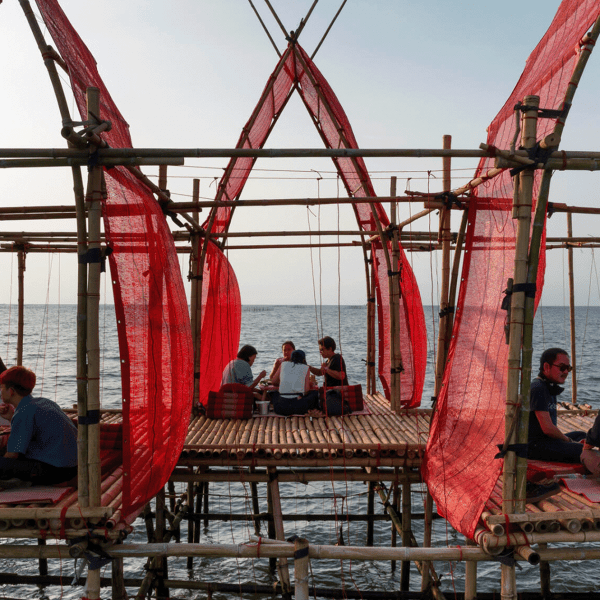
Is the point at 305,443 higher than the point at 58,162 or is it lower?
lower

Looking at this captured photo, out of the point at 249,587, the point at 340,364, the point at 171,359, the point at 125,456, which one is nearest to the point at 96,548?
the point at 125,456

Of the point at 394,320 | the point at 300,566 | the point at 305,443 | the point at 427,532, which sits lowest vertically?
the point at 427,532

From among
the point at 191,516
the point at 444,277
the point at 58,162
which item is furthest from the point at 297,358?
the point at 58,162

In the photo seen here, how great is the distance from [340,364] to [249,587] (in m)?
3.46

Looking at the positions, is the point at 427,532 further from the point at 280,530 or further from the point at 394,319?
the point at 394,319

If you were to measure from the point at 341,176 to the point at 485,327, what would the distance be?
4.49 meters

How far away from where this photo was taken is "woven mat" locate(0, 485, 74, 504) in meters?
4.65

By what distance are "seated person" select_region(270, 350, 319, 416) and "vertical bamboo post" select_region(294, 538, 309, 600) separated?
3757mm

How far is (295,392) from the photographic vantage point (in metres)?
8.44

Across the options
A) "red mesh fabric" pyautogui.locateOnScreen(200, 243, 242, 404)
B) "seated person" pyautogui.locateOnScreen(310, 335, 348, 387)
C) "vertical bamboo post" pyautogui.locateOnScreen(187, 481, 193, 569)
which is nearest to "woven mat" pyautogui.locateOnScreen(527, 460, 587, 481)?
"seated person" pyautogui.locateOnScreen(310, 335, 348, 387)

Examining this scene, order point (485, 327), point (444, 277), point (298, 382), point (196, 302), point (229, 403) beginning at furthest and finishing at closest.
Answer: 1. point (196, 302)
2. point (298, 382)
3. point (229, 403)
4. point (444, 277)
5. point (485, 327)

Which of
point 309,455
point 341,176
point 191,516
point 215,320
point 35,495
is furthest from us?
point 215,320

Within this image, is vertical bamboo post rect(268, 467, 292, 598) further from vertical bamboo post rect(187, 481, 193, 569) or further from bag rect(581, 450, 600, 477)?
bag rect(581, 450, 600, 477)

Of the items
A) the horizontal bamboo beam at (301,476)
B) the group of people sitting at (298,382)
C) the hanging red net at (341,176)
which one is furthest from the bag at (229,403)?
the hanging red net at (341,176)
